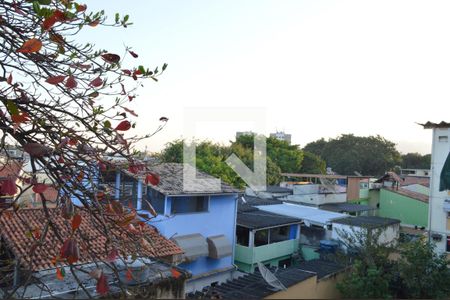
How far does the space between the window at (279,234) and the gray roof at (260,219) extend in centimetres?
50

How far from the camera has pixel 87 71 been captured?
3463 millimetres

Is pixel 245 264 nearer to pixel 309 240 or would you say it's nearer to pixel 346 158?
pixel 309 240

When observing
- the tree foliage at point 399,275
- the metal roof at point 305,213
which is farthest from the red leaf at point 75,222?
the metal roof at point 305,213

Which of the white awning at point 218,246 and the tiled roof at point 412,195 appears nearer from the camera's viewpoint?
the white awning at point 218,246

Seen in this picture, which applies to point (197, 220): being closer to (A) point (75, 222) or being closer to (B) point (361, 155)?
(A) point (75, 222)

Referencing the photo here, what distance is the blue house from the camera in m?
12.1

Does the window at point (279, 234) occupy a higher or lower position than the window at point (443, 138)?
lower

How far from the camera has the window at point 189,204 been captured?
12.5 meters

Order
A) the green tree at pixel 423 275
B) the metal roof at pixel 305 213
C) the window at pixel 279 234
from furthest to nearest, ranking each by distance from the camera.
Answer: the metal roof at pixel 305 213 → the window at pixel 279 234 → the green tree at pixel 423 275

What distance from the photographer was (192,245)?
12055mm

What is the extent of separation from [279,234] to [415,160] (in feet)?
147

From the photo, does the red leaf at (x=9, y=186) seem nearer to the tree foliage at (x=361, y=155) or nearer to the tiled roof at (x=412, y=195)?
the tiled roof at (x=412, y=195)

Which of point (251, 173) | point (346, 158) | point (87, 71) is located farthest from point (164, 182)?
point (346, 158)

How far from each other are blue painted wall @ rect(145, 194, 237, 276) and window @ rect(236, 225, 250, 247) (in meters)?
0.65
